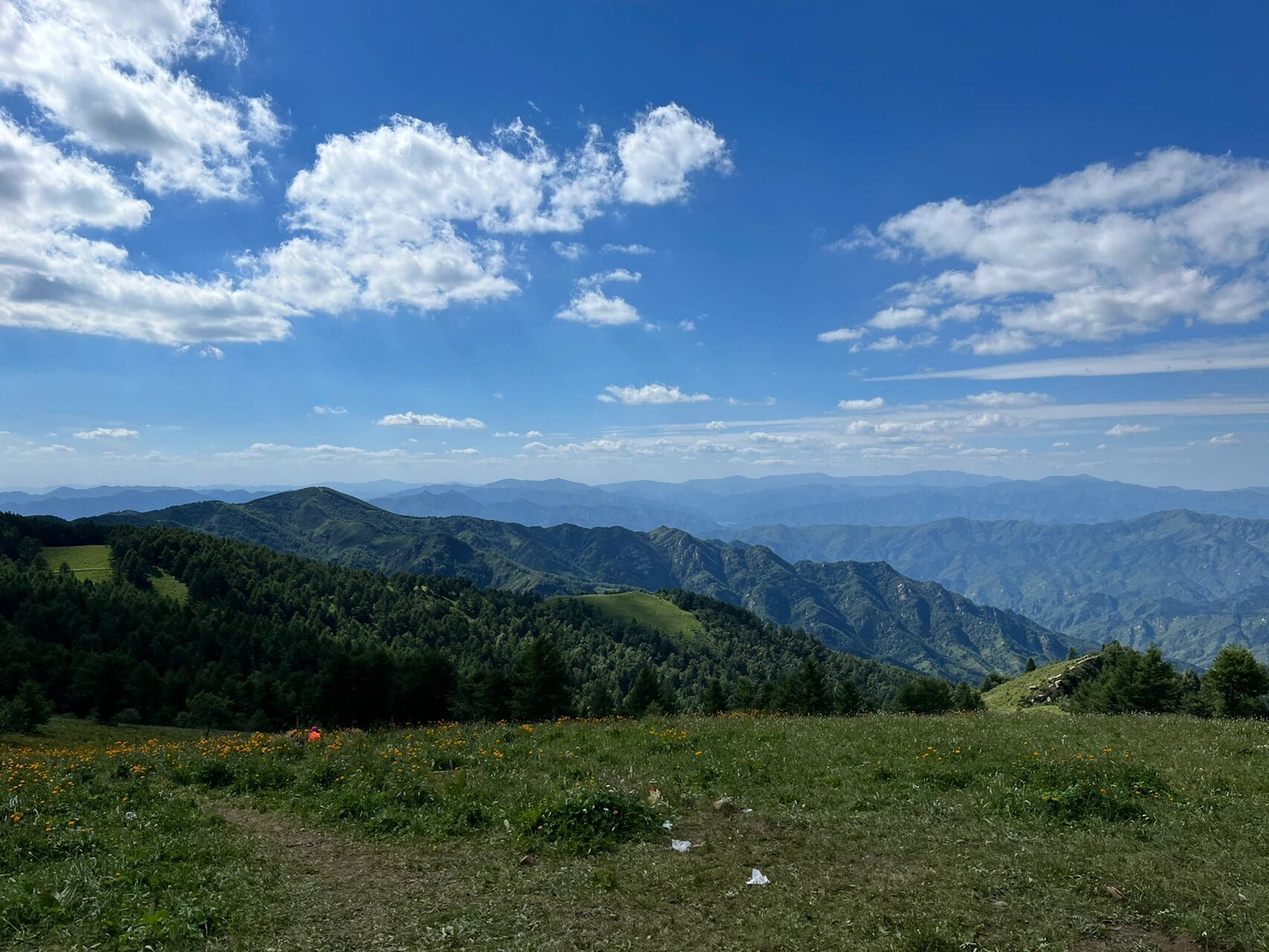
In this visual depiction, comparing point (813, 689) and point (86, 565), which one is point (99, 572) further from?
point (813, 689)

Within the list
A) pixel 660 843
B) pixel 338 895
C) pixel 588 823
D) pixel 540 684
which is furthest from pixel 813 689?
pixel 338 895

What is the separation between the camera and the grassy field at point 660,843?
911 cm

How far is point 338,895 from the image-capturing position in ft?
35.0

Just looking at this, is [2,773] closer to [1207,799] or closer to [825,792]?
[825,792]

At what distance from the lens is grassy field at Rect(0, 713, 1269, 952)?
9109mm

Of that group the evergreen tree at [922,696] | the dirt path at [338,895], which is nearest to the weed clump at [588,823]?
the dirt path at [338,895]

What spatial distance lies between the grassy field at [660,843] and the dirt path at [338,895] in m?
0.06

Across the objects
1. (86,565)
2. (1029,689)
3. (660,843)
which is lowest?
(1029,689)

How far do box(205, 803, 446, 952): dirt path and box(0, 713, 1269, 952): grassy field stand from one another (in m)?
0.06

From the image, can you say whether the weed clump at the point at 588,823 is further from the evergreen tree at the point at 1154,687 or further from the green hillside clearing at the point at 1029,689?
the green hillside clearing at the point at 1029,689

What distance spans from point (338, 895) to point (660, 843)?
5.97 meters

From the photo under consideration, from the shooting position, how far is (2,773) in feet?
55.4

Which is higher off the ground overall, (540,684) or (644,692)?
(540,684)

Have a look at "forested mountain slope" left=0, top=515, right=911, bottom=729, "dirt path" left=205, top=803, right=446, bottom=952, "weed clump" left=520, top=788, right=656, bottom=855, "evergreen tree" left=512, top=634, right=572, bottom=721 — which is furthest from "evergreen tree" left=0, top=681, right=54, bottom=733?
"weed clump" left=520, top=788, right=656, bottom=855
